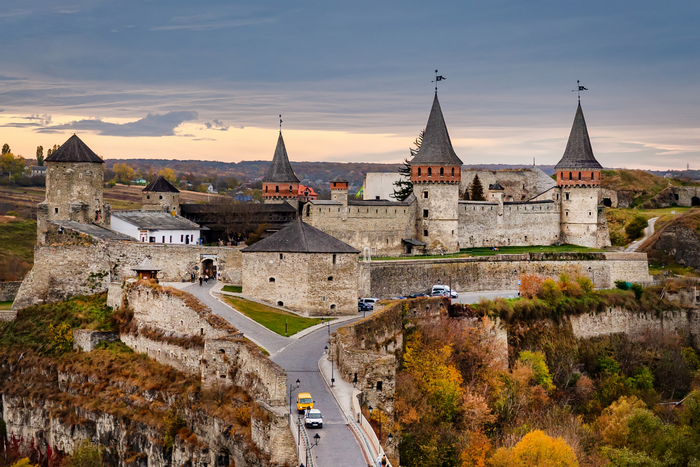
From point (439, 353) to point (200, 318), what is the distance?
1127cm

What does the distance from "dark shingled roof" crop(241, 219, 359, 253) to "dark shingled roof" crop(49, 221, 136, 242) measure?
776cm

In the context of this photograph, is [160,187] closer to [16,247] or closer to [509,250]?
[16,247]

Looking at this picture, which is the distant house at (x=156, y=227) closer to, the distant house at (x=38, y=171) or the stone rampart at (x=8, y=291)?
the stone rampart at (x=8, y=291)

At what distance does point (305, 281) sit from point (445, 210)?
20.6m

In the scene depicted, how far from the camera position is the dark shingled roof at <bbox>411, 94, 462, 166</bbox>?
61250 mm

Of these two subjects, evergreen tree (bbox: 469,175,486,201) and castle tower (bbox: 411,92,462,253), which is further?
evergreen tree (bbox: 469,175,486,201)

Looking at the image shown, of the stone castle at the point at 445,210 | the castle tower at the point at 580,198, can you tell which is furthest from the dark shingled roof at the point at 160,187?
the castle tower at the point at 580,198

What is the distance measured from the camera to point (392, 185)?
81.9m

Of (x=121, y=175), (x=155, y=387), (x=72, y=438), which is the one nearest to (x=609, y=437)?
(x=155, y=387)

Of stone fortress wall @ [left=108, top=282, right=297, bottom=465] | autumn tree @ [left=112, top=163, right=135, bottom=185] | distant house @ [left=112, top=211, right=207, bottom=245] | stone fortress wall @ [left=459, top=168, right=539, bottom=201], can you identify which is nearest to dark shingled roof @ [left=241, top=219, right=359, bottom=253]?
stone fortress wall @ [left=108, top=282, right=297, bottom=465]

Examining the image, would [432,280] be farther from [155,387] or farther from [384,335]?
[155,387]

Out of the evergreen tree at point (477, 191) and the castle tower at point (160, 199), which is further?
the evergreen tree at point (477, 191)

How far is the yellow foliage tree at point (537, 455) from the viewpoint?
30375 millimetres

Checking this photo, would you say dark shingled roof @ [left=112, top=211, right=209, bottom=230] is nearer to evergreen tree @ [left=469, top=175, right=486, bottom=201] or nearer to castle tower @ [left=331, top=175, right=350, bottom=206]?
castle tower @ [left=331, top=175, right=350, bottom=206]
